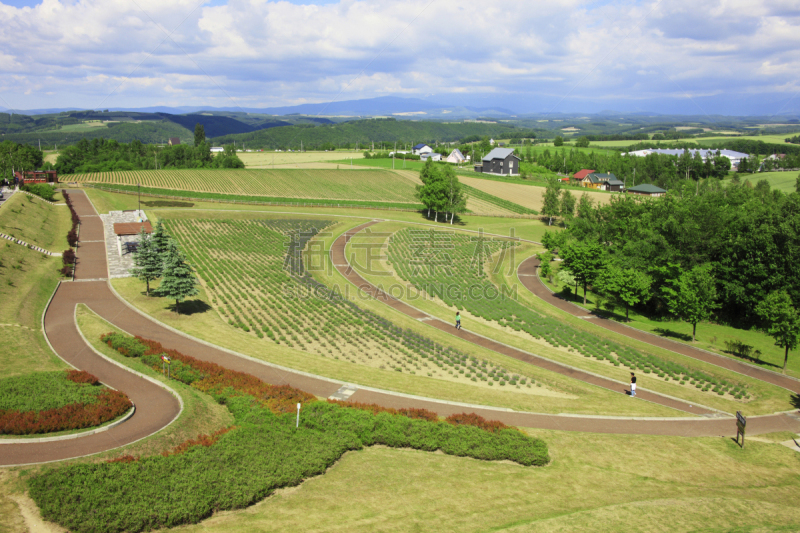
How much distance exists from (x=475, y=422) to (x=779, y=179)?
11622cm

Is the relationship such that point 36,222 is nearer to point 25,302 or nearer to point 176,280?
point 25,302

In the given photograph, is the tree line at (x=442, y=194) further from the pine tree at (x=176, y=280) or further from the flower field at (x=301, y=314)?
the pine tree at (x=176, y=280)

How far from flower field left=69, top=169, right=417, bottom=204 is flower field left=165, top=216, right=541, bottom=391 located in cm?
3150

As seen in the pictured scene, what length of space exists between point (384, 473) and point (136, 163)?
419 ft

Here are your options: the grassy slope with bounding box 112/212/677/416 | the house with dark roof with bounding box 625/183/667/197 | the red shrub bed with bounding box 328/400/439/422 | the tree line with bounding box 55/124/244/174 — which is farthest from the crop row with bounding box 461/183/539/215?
the red shrub bed with bounding box 328/400/439/422

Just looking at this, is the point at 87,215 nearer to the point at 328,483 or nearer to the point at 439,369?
the point at 439,369

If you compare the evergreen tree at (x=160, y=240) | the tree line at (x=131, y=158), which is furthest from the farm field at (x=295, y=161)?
the evergreen tree at (x=160, y=240)

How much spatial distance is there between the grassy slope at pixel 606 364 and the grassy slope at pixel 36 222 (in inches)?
1166

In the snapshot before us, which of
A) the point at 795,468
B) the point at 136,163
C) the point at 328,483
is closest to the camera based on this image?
the point at 328,483

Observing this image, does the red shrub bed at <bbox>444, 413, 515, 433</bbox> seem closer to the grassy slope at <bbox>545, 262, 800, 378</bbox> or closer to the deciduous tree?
the deciduous tree

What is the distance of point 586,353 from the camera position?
97.8 feet

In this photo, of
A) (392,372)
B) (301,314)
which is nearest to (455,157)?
(301,314)

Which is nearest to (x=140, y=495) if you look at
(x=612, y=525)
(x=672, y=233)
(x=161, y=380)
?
(x=161, y=380)

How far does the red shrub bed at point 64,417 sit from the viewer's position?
47.4 ft
